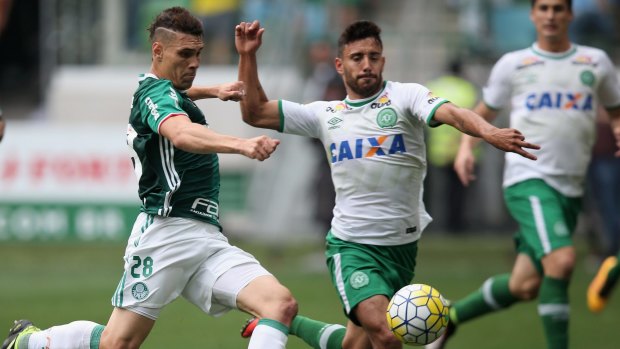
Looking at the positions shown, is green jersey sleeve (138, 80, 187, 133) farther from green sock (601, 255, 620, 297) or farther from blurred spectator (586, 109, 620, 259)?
blurred spectator (586, 109, 620, 259)

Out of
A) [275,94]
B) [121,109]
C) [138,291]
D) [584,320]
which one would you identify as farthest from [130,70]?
[138,291]

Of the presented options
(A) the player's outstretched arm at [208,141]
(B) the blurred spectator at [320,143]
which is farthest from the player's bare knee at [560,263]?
(B) the blurred spectator at [320,143]

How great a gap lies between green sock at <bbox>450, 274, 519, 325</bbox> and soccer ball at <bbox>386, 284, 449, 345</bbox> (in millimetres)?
1952

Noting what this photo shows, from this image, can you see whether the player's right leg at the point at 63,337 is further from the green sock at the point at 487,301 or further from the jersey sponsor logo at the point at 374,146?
Answer: the green sock at the point at 487,301

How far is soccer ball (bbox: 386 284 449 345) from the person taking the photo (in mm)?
7004

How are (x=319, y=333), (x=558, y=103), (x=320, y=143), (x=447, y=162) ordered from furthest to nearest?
(x=447, y=162)
(x=320, y=143)
(x=558, y=103)
(x=319, y=333)

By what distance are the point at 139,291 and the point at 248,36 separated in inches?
66.8

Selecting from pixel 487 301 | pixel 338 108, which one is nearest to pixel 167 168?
pixel 338 108

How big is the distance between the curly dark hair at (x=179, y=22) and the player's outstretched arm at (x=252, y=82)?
433mm

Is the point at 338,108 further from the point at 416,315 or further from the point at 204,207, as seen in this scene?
the point at 416,315

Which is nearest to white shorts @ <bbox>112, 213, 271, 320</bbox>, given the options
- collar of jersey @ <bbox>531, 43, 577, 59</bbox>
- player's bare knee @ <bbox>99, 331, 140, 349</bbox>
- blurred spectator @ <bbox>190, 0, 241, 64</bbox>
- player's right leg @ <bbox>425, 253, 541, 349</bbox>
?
player's bare knee @ <bbox>99, 331, 140, 349</bbox>

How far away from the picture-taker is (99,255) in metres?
16.4

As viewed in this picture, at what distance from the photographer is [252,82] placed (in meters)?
7.74

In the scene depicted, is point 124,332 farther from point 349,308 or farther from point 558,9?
point 558,9
